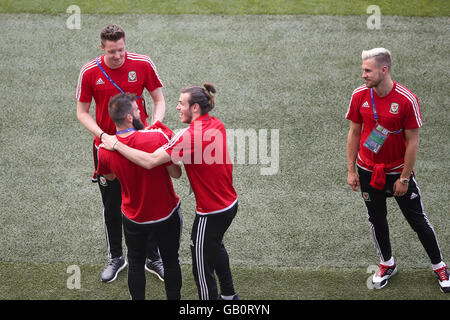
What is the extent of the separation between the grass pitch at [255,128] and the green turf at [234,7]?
209mm

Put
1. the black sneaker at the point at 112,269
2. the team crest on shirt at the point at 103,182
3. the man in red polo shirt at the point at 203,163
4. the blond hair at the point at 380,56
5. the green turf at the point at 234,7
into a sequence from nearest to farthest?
1. the man in red polo shirt at the point at 203,163
2. the blond hair at the point at 380,56
3. the team crest on shirt at the point at 103,182
4. the black sneaker at the point at 112,269
5. the green turf at the point at 234,7

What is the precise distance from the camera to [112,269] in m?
4.64

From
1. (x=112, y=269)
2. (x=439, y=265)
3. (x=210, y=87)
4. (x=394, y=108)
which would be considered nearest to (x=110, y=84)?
(x=210, y=87)

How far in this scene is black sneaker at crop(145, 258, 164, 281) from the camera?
183 inches

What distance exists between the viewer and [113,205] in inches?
176

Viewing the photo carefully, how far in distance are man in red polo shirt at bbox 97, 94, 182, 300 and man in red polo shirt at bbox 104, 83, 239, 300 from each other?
0.09 metres

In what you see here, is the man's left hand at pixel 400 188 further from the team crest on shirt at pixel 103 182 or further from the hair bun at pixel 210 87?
the team crest on shirt at pixel 103 182

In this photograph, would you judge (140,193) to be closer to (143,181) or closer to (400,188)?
(143,181)

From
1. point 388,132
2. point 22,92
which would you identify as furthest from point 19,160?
point 388,132

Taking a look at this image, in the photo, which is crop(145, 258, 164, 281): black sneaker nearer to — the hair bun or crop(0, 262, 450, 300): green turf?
crop(0, 262, 450, 300): green turf

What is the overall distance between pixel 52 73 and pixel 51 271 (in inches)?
142

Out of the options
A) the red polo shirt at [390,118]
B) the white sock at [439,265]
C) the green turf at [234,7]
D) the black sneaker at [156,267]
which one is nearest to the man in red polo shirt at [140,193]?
the black sneaker at [156,267]

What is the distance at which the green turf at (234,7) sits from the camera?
28.9ft

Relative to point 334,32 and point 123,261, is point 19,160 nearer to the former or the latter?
point 123,261
